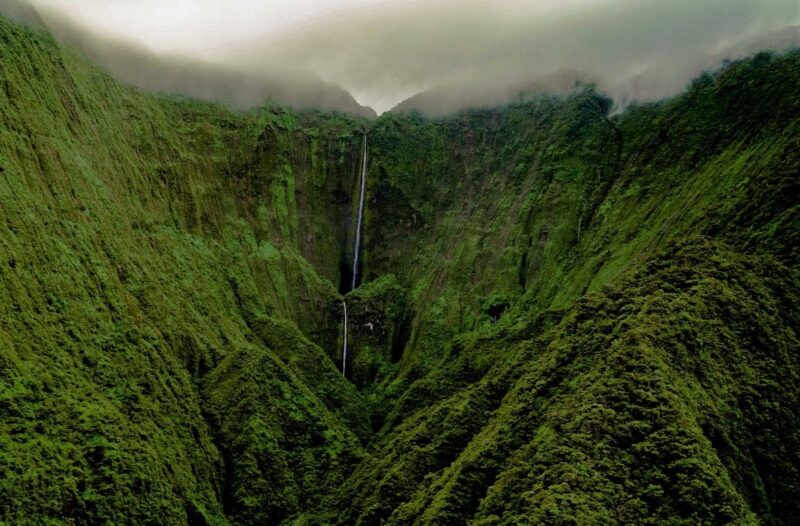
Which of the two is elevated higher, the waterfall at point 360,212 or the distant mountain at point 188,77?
the distant mountain at point 188,77

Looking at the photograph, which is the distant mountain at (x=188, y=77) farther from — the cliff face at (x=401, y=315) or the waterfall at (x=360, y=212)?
the waterfall at (x=360, y=212)

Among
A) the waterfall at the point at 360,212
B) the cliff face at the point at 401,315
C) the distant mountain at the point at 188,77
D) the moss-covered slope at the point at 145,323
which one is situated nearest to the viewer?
the cliff face at the point at 401,315

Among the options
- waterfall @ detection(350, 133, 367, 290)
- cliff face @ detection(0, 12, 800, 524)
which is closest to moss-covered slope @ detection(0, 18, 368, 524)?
cliff face @ detection(0, 12, 800, 524)

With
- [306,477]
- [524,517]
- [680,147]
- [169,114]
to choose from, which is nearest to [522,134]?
[680,147]

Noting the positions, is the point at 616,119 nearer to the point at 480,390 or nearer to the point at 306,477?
the point at 480,390

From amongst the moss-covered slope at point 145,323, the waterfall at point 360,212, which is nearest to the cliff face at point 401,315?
the moss-covered slope at point 145,323

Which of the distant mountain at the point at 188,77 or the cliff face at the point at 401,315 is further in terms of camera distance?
the distant mountain at the point at 188,77

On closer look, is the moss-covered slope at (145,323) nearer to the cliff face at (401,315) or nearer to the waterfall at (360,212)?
the cliff face at (401,315)

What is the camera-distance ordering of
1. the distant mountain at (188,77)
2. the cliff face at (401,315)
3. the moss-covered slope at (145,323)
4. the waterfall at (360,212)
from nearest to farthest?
1. the cliff face at (401,315)
2. the moss-covered slope at (145,323)
3. the distant mountain at (188,77)
4. the waterfall at (360,212)
